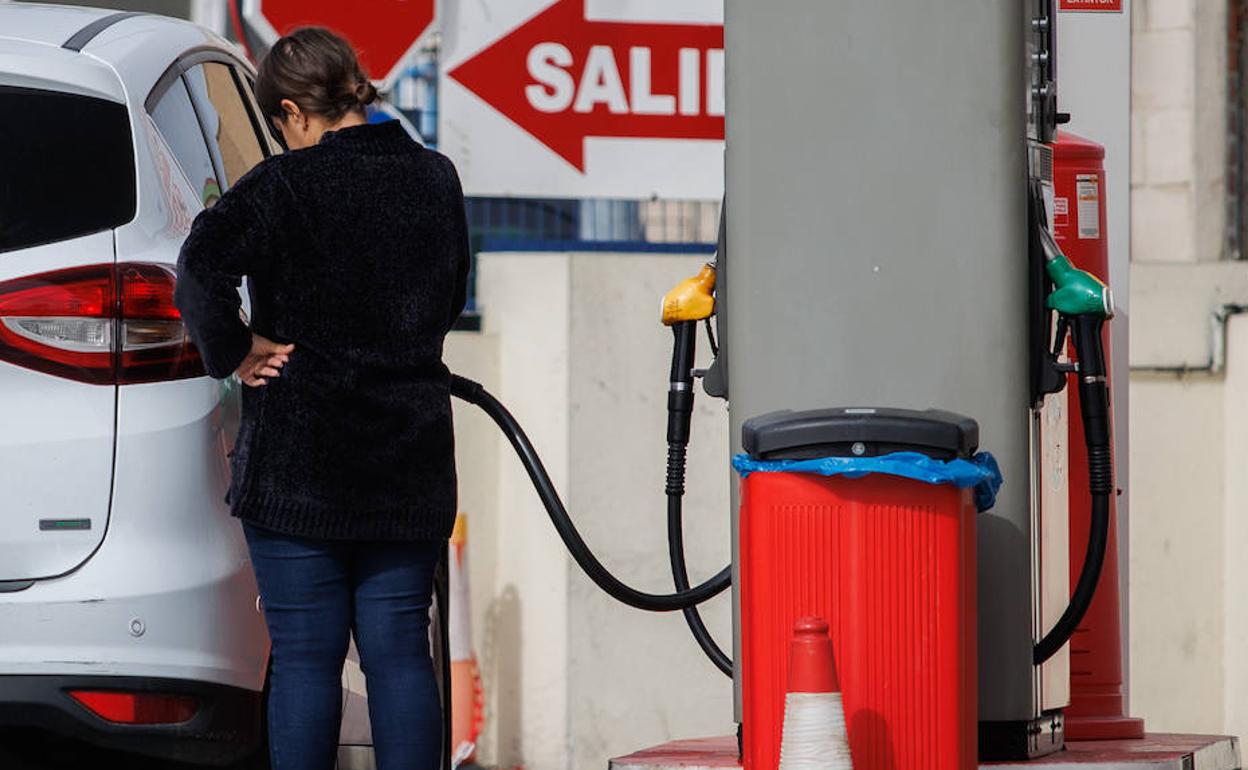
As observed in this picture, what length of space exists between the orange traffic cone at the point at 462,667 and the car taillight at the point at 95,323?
446 centimetres

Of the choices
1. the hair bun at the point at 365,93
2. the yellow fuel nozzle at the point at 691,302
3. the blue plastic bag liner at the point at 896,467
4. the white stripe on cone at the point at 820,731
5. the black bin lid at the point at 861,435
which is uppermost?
the hair bun at the point at 365,93

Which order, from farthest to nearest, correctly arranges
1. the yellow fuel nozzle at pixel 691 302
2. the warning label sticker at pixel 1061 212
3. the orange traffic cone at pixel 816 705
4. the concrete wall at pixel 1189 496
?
the concrete wall at pixel 1189 496, the warning label sticker at pixel 1061 212, the yellow fuel nozzle at pixel 691 302, the orange traffic cone at pixel 816 705

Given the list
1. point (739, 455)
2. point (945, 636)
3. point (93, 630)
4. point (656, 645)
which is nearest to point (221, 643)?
point (93, 630)

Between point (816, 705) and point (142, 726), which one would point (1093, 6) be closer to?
point (816, 705)

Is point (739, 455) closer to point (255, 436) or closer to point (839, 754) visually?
point (839, 754)

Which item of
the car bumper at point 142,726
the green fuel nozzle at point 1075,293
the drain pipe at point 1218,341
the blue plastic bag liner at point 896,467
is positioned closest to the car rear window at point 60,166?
the car bumper at point 142,726

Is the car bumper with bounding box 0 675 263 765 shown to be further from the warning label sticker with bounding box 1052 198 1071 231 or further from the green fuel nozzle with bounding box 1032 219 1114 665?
the warning label sticker with bounding box 1052 198 1071 231

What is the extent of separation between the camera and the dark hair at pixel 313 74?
429 centimetres

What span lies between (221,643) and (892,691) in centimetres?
121

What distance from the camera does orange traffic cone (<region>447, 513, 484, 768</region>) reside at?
8703mm

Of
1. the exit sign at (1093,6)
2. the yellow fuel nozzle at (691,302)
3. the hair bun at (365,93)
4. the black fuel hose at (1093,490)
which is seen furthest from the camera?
the exit sign at (1093,6)

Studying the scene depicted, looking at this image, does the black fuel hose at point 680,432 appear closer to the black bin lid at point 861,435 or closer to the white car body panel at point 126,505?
the black bin lid at point 861,435

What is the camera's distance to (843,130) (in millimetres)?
4656

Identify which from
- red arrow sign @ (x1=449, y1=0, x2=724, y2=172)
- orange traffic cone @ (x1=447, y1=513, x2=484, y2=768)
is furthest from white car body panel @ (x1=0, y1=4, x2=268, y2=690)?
orange traffic cone @ (x1=447, y1=513, x2=484, y2=768)
